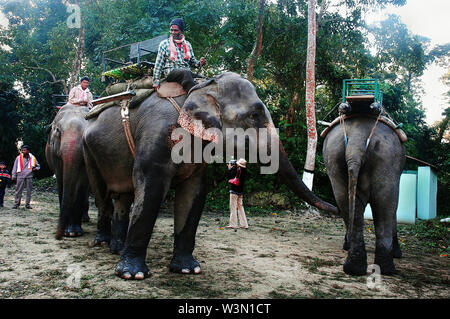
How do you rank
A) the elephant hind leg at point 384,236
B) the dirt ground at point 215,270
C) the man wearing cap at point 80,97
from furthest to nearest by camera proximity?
the man wearing cap at point 80,97
the elephant hind leg at point 384,236
the dirt ground at point 215,270

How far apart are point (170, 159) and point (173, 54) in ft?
5.07

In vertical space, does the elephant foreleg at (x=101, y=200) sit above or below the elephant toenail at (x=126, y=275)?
above

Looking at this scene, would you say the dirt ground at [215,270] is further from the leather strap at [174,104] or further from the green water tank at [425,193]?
the green water tank at [425,193]

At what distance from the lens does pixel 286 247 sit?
6.23 meters

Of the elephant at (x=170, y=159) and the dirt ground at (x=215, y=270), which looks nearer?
the dirt ground at (x=215, y=270)

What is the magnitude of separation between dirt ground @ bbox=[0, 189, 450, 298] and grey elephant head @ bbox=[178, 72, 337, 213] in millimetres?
1287

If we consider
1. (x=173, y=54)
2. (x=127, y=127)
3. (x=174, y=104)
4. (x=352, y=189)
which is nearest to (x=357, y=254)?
(x=352, y=189)

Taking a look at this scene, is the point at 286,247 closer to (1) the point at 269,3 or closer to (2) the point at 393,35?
(1) the point at 269,3

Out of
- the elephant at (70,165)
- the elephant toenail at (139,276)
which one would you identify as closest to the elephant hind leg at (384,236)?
the elephant toenail at (139,276)

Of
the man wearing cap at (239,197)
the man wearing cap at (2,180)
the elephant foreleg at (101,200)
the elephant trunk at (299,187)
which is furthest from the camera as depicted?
the man wearing cap at (2,180)

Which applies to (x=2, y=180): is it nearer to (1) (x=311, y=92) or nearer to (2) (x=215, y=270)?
(2) (x=215, y=270)

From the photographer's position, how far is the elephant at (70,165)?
5527 mm

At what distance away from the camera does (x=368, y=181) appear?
471cm
